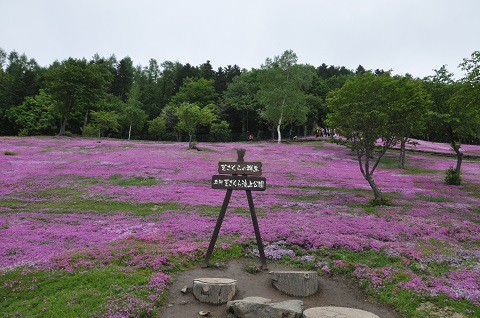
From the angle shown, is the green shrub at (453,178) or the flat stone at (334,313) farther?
the green shrub at (453,178)

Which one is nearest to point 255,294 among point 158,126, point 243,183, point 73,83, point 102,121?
point 243,183

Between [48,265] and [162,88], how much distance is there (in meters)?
104

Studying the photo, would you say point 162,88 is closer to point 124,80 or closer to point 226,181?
point 124,80

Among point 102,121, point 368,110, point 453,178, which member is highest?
point 368,110

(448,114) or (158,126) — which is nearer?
(448,114)

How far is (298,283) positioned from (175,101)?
85.4 metres

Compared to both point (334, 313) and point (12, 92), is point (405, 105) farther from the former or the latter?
point (12, 92)

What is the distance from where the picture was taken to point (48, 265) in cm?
1069

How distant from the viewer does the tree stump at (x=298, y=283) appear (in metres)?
9.94

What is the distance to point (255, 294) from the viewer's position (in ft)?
32.4

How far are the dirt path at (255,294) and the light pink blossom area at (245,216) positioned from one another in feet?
3.34

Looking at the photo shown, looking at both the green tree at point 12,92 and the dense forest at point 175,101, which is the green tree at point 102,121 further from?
the green tree at point 12,92

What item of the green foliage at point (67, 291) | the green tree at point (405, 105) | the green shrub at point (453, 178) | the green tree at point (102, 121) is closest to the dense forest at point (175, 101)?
the green tree at point (102, 121)

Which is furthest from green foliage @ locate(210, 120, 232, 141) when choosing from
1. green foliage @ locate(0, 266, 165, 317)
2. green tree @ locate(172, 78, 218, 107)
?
green foliage @ locate(0, 266, 165, 317)
